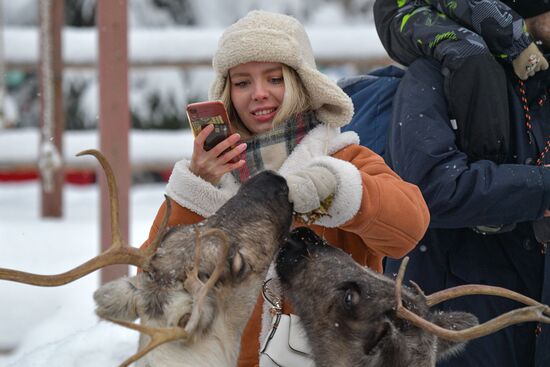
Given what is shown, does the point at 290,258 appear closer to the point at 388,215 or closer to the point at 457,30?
the point at 388,215

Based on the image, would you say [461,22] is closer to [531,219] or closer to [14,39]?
[531,219]

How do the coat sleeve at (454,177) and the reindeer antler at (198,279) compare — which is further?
the coat sleeve at (454,177)

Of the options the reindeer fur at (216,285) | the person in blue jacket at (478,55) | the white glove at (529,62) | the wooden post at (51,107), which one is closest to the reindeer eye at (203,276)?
the reindeer fur at (216,285)

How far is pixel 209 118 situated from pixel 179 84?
8.88 metres

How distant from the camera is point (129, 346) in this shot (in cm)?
456

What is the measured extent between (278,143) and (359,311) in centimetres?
64

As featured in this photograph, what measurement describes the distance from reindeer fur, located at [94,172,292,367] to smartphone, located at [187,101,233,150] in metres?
0.26

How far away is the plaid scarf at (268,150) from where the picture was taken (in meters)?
3.19

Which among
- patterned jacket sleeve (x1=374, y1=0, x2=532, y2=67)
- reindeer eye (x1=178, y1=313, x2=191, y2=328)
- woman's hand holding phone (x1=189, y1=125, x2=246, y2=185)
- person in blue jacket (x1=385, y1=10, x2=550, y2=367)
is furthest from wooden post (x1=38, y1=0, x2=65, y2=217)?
reindeer eye (x1=178, y1=313, x2=191, y2=328)

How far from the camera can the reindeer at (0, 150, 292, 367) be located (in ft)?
8.38

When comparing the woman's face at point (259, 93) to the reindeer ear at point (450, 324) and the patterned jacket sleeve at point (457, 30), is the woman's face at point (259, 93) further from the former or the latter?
the reindeer ear at point (450, 324)

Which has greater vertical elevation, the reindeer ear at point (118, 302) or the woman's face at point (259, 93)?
the woman's face at point (259, 93)

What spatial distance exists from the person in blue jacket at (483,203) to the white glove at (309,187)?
2.32 feet

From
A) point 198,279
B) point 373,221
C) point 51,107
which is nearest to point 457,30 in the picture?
point 373,221
